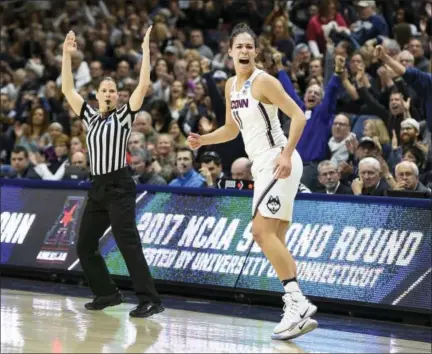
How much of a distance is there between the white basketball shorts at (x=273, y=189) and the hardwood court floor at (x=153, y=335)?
3.23 ft

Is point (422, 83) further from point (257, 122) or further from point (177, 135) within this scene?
point (257, 122)

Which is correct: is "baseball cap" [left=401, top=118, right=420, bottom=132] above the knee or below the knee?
above

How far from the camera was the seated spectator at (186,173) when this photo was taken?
41.4 feet

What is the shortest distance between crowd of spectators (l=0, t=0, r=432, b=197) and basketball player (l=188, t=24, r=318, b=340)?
9.78ft

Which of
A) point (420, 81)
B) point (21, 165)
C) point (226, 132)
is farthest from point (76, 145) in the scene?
point (226, 132)

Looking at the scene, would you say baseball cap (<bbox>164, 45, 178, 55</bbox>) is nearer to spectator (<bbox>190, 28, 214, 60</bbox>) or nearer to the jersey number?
spectator (<bbox>190, 28, 214, 60</bbox>)

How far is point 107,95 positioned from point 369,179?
3087 millimetres

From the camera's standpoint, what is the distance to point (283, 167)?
8.01 m

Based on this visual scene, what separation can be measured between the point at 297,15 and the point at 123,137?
27.9 ft

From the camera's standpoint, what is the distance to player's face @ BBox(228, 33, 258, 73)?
845 cm

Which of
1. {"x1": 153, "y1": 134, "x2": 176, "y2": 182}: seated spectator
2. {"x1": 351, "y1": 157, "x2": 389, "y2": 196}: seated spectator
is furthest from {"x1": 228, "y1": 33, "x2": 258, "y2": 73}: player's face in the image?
{"x1": 153, "y1": 134, "x2": 176, "y2": 182}: seated spectator

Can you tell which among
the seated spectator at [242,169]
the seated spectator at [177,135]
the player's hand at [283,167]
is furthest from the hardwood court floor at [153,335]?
the seated spectator at [177,135]

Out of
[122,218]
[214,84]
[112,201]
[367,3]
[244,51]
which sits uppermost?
[244,51]

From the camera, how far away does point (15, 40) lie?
21250mm
